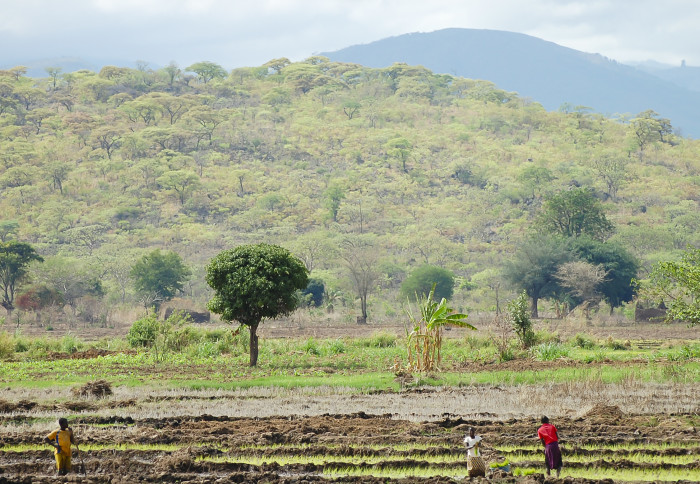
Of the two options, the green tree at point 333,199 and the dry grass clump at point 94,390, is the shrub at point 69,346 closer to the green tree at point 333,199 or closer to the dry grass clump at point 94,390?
the dry grass clump at point 94,390

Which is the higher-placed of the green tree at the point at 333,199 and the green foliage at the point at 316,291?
the green tree at the point at 333,199

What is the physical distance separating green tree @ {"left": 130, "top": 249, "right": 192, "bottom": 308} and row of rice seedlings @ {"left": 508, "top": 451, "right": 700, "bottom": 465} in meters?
49.5

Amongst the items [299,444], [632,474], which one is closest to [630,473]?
[632,474]

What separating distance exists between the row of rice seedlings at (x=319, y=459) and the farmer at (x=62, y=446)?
81.0 inches

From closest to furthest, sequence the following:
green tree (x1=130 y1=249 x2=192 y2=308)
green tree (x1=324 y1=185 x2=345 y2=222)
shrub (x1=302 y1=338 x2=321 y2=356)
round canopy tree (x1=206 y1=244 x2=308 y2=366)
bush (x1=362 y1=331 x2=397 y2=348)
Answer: round canopy tree (x1=206 y1=244 x2=308 y2=366) → shrub (x1=302 y1=338 x2=321 y2=356) → bush (x1=362 y1=331 x2=397 y2=348) → green tree (x1=130 y1=249 x2=192 y2=308) → green tree (x1=324 y1=185 x2=345 y2=222)

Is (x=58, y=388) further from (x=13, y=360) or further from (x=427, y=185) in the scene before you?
(x=427, y=185)

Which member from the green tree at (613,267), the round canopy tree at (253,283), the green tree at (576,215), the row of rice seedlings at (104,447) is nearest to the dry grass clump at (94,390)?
the round canopy tree at (253,283)

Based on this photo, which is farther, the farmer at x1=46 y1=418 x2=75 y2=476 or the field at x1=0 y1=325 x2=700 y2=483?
the field at x1=0 y1=325 x2=700 y2=483

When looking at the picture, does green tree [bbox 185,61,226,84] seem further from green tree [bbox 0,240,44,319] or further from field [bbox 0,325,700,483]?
field [bbox 0,325,700,483]

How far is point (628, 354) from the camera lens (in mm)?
28938

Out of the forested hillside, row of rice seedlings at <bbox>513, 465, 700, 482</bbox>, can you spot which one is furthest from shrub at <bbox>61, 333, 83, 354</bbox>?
the forested hillside

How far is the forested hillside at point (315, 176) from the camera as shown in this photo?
7406 cm

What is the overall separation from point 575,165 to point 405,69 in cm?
5361

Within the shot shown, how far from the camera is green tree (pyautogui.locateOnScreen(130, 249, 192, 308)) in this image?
5991 centimetres
